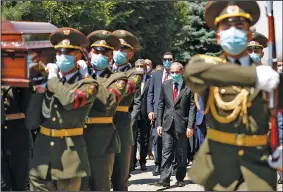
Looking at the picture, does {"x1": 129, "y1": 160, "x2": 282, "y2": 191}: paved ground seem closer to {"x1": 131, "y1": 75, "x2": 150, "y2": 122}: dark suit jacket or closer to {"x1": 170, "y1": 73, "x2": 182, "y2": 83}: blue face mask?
{"x1": 131, "y1": 75, "x2": 150, "y2": 122}: dark suit jacket

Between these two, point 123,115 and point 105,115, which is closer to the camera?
point 105,115

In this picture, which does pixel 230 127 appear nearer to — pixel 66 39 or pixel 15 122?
pixel 66 39

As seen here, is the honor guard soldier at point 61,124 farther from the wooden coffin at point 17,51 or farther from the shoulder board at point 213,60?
the shoulder board at point 213,60

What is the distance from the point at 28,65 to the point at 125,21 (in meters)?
19.9

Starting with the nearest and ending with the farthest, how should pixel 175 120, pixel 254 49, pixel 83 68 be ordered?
pixel 83 68 < pixel 254 49 < pixel 175 120

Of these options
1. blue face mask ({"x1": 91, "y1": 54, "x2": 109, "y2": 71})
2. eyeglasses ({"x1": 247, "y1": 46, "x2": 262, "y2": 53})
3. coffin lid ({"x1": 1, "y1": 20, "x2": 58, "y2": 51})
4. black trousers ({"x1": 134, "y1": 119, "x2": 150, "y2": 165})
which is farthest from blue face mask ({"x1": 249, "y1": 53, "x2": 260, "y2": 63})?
black trousers ({"x1": 134, "y1": 119, "x2": 150, "y2": 165})

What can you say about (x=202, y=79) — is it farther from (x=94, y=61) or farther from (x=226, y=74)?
(x=94, y=61)

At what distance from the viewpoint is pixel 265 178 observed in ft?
15.8

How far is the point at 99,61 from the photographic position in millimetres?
7055

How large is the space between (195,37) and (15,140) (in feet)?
75.7

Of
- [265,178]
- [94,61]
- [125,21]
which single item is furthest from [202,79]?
[125,21]

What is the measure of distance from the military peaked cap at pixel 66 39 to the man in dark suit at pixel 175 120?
353cm

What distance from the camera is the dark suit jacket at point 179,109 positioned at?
9633 millimetres

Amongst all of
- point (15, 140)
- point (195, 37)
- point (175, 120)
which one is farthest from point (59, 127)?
point (195, 37)
